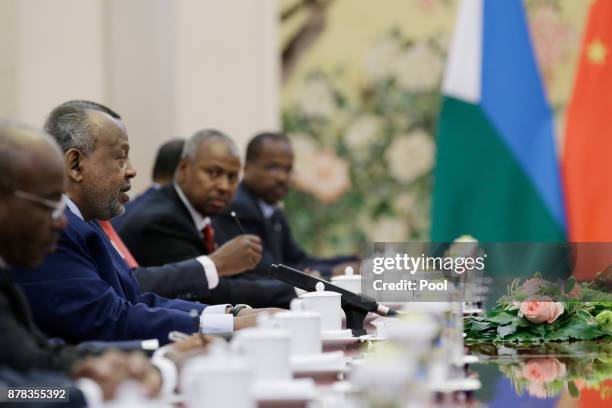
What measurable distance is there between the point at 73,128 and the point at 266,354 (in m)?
1.59

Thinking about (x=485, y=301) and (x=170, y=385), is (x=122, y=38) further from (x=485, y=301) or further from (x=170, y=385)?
(x=170, y=385)

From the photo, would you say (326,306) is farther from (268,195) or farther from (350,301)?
(268,195)

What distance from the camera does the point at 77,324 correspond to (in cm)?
310

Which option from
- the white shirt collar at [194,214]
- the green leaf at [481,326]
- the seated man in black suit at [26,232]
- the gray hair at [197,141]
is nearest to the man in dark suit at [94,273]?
the seated man in black suit at [26,232]

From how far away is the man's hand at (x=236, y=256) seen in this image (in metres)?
4.80

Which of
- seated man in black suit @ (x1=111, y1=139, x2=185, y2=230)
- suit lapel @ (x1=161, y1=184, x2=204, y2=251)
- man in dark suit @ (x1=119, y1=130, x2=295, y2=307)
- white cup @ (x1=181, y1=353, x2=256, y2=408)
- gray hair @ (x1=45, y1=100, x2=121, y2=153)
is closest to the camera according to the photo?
white cup @ (x1=181, y1=353, x2=256, y2=408)

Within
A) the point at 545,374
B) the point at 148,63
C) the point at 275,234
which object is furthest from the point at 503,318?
the point at 148,63

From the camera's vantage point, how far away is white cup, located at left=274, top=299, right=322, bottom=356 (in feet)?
8.79

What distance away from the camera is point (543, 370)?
2.85 meters

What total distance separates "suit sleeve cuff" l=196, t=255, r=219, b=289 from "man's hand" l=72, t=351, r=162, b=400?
2.69 metres

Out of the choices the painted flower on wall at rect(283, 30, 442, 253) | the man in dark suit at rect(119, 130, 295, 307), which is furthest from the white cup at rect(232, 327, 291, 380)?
the painted flower on wall at rect(283, 30, 442, 253)

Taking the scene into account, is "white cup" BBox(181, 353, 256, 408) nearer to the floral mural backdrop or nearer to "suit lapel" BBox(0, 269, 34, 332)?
"suit lapel" BBox(0, 269, 34, 332)

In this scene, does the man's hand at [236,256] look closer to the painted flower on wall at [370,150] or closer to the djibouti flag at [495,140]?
the djibouti flag at [495,140]

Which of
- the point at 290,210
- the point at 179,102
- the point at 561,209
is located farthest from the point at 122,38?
the point at 561,209
